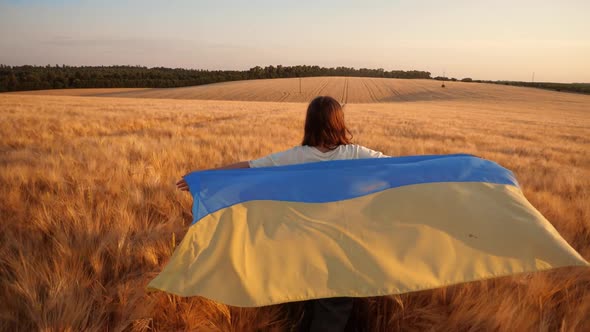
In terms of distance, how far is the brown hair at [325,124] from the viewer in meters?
2.13

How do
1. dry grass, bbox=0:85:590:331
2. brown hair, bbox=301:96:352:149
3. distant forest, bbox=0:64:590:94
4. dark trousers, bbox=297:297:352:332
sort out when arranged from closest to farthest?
dry grass, bbox=0:85:590:331
dark trousers, bbox=297:297:352:332
brown hair, bbox=301:96:352:149
distant forest, bbox=0:64:590:94

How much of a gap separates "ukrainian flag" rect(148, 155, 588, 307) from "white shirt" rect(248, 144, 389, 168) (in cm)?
18

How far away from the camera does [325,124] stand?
84.0 inches

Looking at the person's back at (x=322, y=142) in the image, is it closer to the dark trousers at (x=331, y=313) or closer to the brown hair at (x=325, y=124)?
the brown hair at (x=325, y=124)

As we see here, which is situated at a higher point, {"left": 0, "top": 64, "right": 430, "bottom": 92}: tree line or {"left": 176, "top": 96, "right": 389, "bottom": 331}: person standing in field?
{"left": 0, "top": 64, "right": 430, "bottom": 92}: tree line

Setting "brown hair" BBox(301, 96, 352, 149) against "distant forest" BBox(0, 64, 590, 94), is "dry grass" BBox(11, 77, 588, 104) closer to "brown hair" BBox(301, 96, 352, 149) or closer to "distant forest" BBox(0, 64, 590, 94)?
"distant forest" BBox(0, 64, 590, 94)

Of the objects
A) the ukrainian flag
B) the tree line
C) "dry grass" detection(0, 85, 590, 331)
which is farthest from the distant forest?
the ukrainian flag

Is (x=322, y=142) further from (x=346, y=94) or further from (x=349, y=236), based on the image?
(x=346, y=94)

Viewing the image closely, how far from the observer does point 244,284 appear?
135 centimetres

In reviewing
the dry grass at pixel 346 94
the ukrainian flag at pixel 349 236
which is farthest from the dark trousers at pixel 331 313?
the dry grass at pixel 346 94

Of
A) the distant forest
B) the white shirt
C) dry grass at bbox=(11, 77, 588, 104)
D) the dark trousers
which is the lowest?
the dark trousers

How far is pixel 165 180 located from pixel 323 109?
193 cm

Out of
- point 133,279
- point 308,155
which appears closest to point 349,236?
point 308,155

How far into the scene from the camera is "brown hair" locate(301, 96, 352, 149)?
2.13 m
